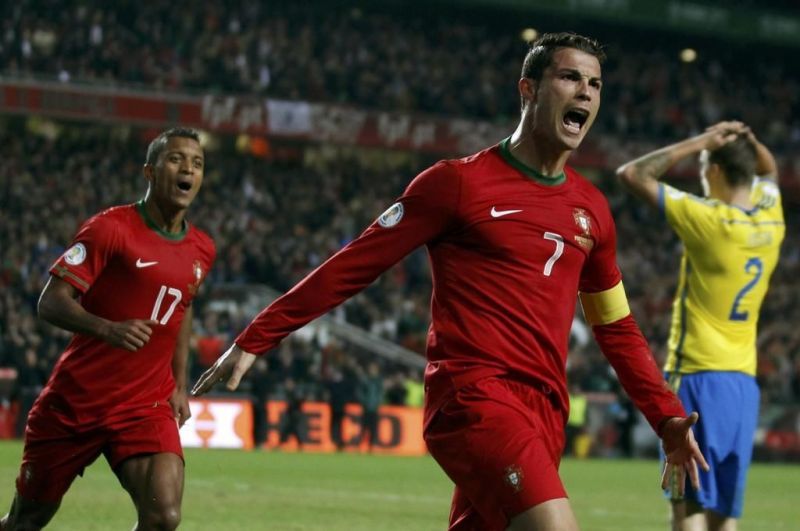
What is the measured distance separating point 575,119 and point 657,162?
7.72 feet

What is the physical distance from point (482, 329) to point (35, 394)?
54.4ft

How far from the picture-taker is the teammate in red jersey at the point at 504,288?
192 inches

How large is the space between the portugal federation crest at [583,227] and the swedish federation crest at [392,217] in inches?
25.7

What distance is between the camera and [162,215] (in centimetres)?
736

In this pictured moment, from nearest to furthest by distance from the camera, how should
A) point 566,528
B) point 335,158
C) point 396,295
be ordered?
1. point 566,528
2. point 396,295
3. point 335,158

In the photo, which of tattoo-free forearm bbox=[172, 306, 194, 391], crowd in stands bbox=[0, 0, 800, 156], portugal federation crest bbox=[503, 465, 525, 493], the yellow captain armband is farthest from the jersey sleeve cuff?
crowd in stands bbox=[0, 0, 800, 156]

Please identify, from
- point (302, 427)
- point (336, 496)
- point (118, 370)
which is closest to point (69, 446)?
point (118, 370)

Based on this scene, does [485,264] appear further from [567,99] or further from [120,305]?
[120,305]

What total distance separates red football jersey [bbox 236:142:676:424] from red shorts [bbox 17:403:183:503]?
222 cm

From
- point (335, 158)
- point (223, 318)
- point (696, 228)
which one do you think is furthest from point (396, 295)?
point (696, 228)

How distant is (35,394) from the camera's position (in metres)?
20.7

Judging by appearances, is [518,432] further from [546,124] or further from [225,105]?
[225,105]

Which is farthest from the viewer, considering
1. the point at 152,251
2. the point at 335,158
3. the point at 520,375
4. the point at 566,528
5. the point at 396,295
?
the point at 335,158

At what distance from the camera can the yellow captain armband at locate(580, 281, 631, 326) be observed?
18.0 ft
